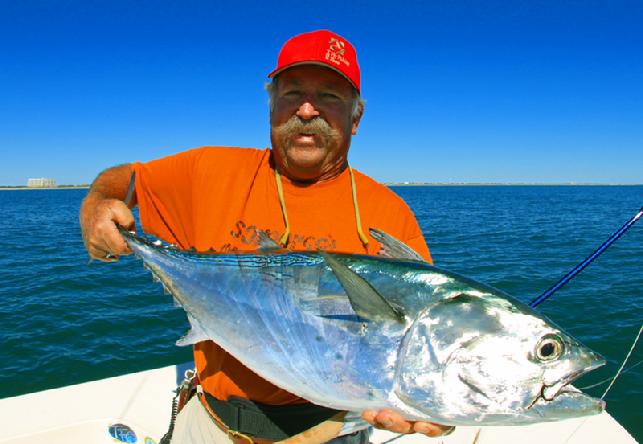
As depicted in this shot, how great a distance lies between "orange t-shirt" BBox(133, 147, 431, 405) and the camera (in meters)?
2.55

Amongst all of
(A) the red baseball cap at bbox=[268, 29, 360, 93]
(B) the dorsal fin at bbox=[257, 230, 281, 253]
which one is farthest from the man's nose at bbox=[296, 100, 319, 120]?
(B) the dorsal fin at bbox=[257, 230, 281, 253]

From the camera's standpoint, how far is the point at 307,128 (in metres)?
2.64

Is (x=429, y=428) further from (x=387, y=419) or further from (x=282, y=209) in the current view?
(x=282, y=209)

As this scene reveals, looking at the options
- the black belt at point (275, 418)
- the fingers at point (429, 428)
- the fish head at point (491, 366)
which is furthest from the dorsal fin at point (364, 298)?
the black belt at point (275, 418)

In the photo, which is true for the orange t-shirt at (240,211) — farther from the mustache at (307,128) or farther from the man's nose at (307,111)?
the man's nose at (307,111)

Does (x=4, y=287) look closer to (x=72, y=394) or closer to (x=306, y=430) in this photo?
(x=72, y=394)

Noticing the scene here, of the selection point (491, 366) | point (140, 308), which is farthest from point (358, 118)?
point (140, 308)

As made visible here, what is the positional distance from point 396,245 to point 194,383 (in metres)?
1.84

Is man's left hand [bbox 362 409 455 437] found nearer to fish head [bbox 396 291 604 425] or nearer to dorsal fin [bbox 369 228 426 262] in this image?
fish head [bbox 396 291 604 425]

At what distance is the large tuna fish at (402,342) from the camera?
5.59ft

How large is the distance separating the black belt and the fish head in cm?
83

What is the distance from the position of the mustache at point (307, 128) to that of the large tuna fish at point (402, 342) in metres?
0.85

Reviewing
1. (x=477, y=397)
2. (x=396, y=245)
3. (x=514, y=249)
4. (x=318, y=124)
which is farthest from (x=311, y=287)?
(x=514, y=249)

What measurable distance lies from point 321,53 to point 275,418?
204 centimetres
